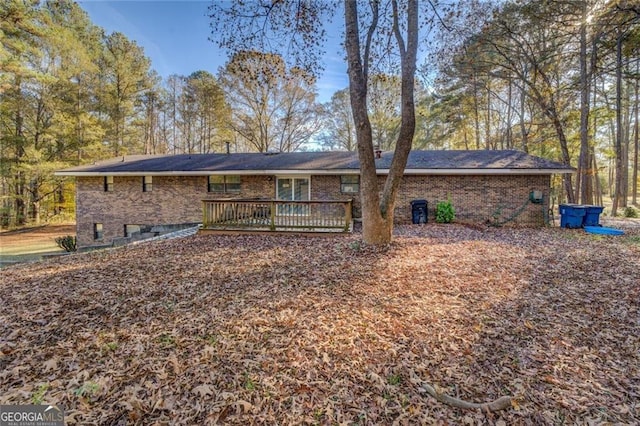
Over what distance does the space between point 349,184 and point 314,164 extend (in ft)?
5.62

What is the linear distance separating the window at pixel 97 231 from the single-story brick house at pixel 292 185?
0.04m

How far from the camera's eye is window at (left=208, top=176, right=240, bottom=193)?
12680 mm

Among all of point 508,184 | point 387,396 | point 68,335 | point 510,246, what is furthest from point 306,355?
point 508,184

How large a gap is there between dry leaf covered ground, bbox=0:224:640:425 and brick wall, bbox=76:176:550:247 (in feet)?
20.4

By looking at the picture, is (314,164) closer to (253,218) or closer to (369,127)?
(253,218)

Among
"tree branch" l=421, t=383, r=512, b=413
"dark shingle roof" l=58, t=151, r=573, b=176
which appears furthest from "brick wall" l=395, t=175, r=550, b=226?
"tree branch" l=421, t=383, r=512, b=413

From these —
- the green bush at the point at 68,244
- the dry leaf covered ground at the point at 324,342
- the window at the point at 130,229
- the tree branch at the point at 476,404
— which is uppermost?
the window at the point at 130,229

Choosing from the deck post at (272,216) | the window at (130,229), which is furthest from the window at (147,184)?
the deck post at (272,216)

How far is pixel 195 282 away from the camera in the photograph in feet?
15.4

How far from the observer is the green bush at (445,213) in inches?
440

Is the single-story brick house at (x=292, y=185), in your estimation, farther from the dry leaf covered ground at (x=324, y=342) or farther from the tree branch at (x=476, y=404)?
the tree branch at (x=476, y=404)

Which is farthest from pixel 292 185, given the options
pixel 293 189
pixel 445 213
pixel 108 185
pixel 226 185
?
pixel 108 185

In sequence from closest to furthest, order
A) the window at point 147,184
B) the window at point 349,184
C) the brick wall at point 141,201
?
the window at point 349,184
the brick wall at point 141,201
the window at point 147,184

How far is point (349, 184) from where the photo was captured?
12.1m
